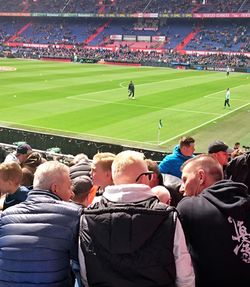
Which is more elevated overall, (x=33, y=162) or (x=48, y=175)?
(x=48, y=175)

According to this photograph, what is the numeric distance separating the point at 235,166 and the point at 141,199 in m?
2.99

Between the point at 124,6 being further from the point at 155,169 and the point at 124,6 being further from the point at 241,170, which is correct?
the point at 155,169

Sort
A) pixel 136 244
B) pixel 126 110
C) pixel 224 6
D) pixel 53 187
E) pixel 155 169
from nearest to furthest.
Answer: pixel 136 244 → pixel 53 187 → pixel 155 169 → pixel 126 110 → pixel 224 6

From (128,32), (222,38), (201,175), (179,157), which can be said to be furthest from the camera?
(128,32)

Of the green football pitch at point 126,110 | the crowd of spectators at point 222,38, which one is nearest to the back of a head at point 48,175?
the green football pitch at point 126,110

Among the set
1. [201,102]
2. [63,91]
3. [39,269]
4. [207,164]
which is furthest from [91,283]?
[63,91]

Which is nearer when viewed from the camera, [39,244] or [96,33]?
[39,244]

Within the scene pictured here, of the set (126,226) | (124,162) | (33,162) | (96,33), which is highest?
(96,33)

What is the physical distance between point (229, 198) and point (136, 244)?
922 millimetres

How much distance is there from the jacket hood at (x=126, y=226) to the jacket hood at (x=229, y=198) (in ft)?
1.45

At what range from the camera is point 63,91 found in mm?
37750

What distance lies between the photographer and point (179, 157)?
7.91 metres

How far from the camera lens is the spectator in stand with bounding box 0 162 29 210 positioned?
505cm

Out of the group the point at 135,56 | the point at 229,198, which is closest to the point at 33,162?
the point at 229,198
